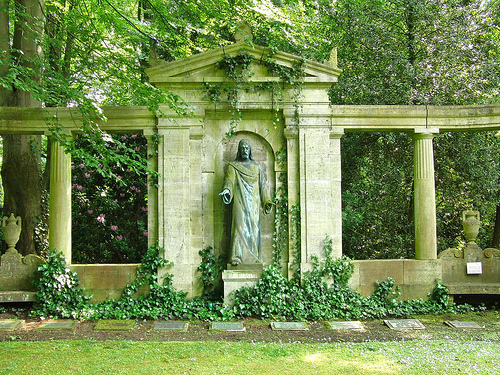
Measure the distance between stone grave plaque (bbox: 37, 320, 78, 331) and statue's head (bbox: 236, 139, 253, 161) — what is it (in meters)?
3.89

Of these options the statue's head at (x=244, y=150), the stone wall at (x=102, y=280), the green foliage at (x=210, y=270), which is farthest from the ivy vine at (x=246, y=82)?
the stone wall at (x=102, y=280)

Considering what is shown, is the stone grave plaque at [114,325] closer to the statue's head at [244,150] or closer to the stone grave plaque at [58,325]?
the stone grave plaque at [58,325]

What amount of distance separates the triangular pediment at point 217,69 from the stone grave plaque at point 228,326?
4.19 m

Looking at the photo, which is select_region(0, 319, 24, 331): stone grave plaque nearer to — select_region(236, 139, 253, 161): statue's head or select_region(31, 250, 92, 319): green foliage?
select_region(31, 250, 92, 319): green foliage

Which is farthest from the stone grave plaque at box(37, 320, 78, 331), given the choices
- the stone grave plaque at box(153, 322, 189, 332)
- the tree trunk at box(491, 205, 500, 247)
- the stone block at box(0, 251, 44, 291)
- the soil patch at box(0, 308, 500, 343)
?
the tree trunk at box(491, 205, 500, 247)

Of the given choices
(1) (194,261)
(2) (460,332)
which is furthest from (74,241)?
(2) (460,332)

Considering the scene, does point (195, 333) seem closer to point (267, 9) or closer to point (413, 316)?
point (413, 316)

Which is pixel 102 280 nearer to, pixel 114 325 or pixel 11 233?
pixel 114 325

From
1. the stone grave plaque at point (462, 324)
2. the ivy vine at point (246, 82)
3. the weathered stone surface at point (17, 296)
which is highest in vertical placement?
the ivy vine at point (246, 82)

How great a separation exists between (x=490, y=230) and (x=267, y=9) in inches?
329

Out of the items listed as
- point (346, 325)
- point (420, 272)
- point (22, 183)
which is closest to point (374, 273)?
point (420, 272)

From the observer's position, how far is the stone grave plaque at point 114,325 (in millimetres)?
6898

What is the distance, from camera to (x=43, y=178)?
10.9 metres

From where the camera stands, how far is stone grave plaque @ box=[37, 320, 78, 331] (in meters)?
6.89
